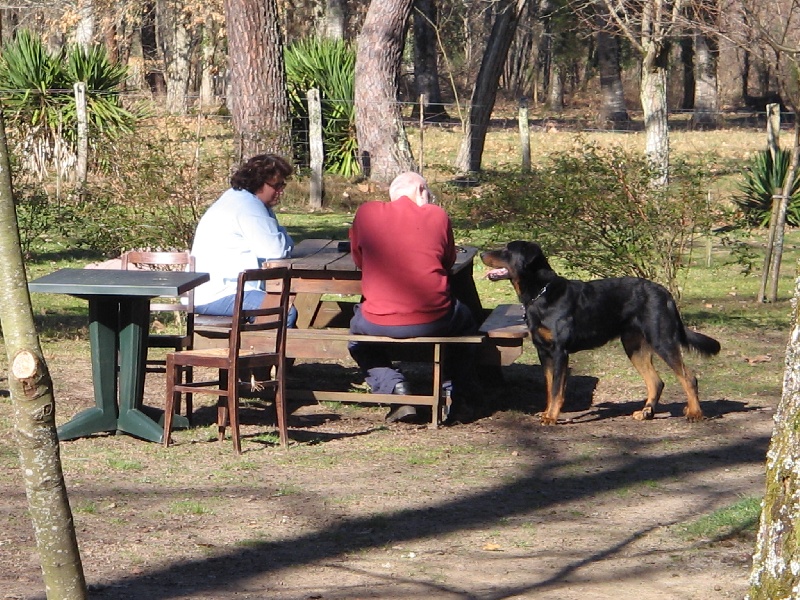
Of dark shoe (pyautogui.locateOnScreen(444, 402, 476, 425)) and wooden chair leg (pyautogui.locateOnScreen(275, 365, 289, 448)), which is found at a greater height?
wooden chair leg (pyautogui.locateOnScreen(275, 365, 289, 448))

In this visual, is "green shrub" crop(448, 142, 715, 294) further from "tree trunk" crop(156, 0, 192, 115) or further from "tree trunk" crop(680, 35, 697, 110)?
"tree trunk" crop(680, 35, 697, 110)

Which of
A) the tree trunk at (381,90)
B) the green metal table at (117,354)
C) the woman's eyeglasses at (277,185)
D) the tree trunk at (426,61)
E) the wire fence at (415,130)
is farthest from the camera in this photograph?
the tree trunk at (426,61)

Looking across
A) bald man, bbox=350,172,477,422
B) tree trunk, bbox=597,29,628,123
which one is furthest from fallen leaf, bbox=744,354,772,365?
tree trunk, bbox=597,29,628,123

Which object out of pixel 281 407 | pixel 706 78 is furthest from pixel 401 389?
pixel 706 78

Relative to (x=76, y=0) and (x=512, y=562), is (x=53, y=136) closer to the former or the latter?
(x=512, y=562)

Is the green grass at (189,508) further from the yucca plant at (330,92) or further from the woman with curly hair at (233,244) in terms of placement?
the yucca plant at (330,92)

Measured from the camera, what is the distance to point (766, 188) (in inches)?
707

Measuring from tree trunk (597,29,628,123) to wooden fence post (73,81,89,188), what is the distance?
23.0m

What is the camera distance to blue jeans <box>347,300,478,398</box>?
7738 mm

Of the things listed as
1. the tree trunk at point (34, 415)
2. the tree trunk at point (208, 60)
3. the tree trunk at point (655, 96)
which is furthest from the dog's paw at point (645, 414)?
the tree trunk at point (208, 60)

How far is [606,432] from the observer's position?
26.2 ft

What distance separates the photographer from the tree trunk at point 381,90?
67.4ft

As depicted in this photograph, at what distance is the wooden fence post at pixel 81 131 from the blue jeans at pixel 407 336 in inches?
398

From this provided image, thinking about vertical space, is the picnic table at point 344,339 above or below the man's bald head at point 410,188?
below
